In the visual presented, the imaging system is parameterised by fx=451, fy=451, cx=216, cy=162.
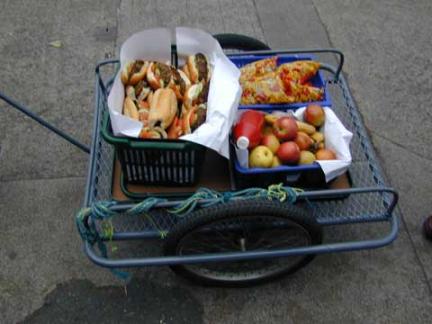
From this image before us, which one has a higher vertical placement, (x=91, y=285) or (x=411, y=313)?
(x=411, y=313)

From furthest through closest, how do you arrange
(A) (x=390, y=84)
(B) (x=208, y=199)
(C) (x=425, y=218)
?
(A) (x=390, y=84) < (C) (x=425, y=218) < (B) (x=208, y=199)

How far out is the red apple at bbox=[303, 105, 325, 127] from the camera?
220 cm

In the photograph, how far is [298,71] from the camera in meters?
2.36

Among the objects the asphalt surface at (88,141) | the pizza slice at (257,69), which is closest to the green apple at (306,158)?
the pizza slice at (257,69)

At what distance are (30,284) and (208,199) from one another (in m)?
1.21

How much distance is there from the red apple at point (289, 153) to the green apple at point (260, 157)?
5 centimetres

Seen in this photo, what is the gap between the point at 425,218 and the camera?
275cm

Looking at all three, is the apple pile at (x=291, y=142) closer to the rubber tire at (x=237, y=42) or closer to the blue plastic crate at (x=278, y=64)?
the blue plastic crate at (x=278, y=64)

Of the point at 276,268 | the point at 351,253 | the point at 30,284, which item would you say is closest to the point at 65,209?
the point at 30,284

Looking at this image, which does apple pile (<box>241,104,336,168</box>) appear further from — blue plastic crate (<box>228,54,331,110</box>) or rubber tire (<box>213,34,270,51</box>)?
rubber tire (<box>213,34,270,51</box>)

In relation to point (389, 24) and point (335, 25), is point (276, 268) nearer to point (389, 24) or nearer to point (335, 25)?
point (335, 25)

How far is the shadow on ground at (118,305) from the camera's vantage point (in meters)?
2.30

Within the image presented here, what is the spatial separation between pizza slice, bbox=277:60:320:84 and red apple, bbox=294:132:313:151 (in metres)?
0.36

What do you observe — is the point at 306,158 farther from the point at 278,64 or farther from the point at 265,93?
the point at 278,64
